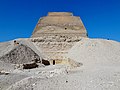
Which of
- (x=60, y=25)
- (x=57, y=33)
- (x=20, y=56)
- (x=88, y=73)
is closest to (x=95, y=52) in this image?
(x=20, y=56)

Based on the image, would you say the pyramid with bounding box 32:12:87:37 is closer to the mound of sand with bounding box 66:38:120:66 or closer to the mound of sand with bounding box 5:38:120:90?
the mound of sand with bounding box 66:38:120:66

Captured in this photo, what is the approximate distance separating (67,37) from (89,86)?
1114 inches

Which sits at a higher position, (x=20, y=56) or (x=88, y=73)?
(x=20, y=56)

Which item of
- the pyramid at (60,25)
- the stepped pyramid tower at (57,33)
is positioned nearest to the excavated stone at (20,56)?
the stepped pyramid tower at (57,33)

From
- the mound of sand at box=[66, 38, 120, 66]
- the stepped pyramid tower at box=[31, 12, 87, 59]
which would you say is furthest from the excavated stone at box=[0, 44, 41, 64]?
the stepped pyramid tower at box=[31, 12, 87, 59]

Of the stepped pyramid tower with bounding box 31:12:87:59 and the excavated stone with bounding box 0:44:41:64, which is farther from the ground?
the stepped pyramid tower with bounding box 31:12:87:59

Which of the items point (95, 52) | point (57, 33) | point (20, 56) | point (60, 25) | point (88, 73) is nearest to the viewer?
point (88, 73)

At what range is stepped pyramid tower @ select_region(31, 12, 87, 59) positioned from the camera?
38656 millimetres

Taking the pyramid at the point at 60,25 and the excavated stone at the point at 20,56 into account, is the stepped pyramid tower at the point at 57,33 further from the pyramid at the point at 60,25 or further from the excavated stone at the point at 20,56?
the excavated stone at the point at 20,56

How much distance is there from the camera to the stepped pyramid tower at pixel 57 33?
127 feet

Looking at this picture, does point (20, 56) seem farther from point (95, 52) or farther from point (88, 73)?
point (88, 73)

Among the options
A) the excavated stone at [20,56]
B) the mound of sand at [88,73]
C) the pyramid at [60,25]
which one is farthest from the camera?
the pyramid at [60,25]

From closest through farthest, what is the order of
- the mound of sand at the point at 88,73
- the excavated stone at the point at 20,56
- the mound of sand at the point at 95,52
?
the mound of sand at the point at 88,73, the excavated stone at the point at 20,56, the mound of sand at the point at 95,52

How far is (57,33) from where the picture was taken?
42.5 meters
